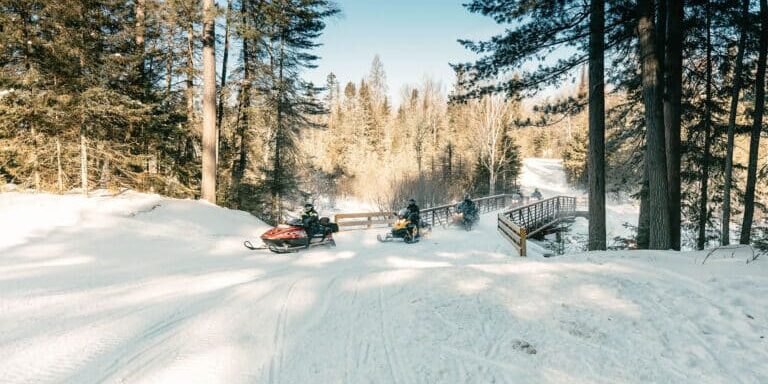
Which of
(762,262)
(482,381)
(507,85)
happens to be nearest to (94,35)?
(507,85)

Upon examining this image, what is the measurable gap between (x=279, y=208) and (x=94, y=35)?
32.6ft

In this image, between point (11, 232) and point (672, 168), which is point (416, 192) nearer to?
point (672, 168)

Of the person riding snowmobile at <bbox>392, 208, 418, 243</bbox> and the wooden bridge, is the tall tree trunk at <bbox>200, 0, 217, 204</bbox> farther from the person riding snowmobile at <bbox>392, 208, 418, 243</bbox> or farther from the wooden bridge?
the wooden bridge

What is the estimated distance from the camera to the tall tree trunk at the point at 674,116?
780 centimetres

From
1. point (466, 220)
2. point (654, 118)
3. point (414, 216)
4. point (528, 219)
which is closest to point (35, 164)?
point (414, 216)

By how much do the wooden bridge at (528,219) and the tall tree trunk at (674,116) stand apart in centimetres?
350

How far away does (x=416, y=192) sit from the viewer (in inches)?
987

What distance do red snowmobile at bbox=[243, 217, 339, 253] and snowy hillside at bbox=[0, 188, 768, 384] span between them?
1992mm

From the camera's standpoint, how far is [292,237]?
9.72 metres

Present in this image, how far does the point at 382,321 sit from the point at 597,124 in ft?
26.7

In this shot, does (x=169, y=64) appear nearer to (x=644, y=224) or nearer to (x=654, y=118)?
(x=654, y=118)

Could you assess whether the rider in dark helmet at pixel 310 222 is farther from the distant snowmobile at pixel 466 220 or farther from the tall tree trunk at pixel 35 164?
the tall tree trunk at pixel 35 164

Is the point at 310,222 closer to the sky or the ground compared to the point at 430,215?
closer to the sky

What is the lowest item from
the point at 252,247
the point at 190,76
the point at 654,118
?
the point at 252,247
